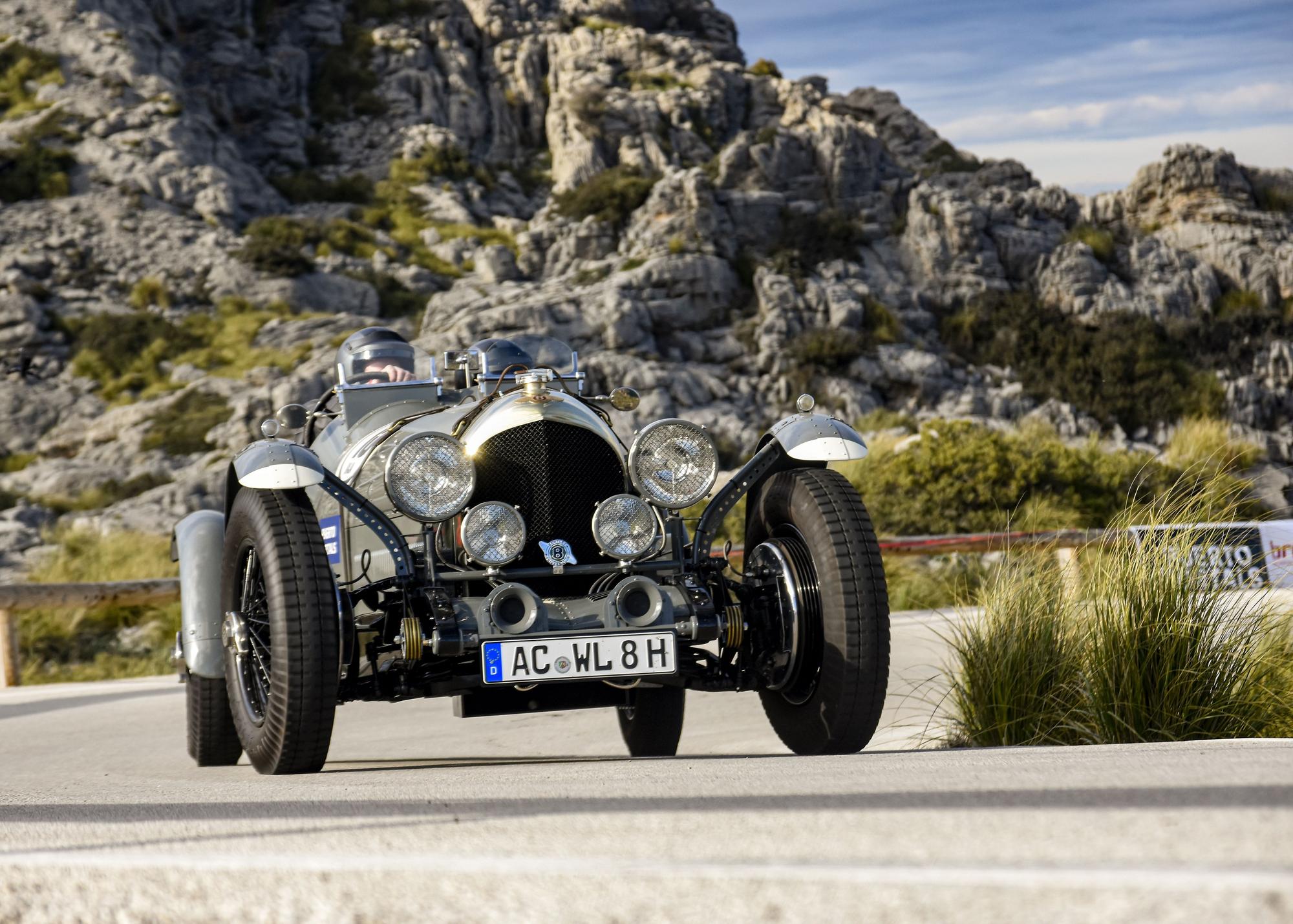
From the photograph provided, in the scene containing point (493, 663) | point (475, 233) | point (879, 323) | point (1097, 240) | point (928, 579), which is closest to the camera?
point (493, 663)

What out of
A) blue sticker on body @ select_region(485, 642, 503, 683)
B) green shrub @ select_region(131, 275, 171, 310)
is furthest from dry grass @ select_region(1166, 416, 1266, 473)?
green shrub @ select_region(131, 275, 171, 310)

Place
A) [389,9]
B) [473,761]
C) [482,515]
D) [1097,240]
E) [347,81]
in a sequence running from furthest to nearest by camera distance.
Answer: [389,9], [347,81], [1097,240], [473,761], [482,515]

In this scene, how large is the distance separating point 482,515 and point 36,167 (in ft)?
128

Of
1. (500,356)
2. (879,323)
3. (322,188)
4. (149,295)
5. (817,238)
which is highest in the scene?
(322,188)

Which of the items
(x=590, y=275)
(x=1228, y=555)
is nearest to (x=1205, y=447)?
(x=1228, y=555)

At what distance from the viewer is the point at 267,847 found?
2.21 meters

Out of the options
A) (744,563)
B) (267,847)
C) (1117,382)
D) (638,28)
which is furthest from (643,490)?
(638,28)

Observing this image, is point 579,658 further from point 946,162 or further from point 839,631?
point 946,162

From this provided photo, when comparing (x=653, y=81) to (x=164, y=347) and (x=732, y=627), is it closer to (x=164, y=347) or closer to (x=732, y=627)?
(x=164, y=347)

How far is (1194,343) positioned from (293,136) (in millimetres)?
→ 32575

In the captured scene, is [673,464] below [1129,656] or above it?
above

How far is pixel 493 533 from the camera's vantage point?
4.71 meters

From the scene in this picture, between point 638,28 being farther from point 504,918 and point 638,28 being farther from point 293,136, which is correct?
point 504,918

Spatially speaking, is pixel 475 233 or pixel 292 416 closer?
pixel 292 416
